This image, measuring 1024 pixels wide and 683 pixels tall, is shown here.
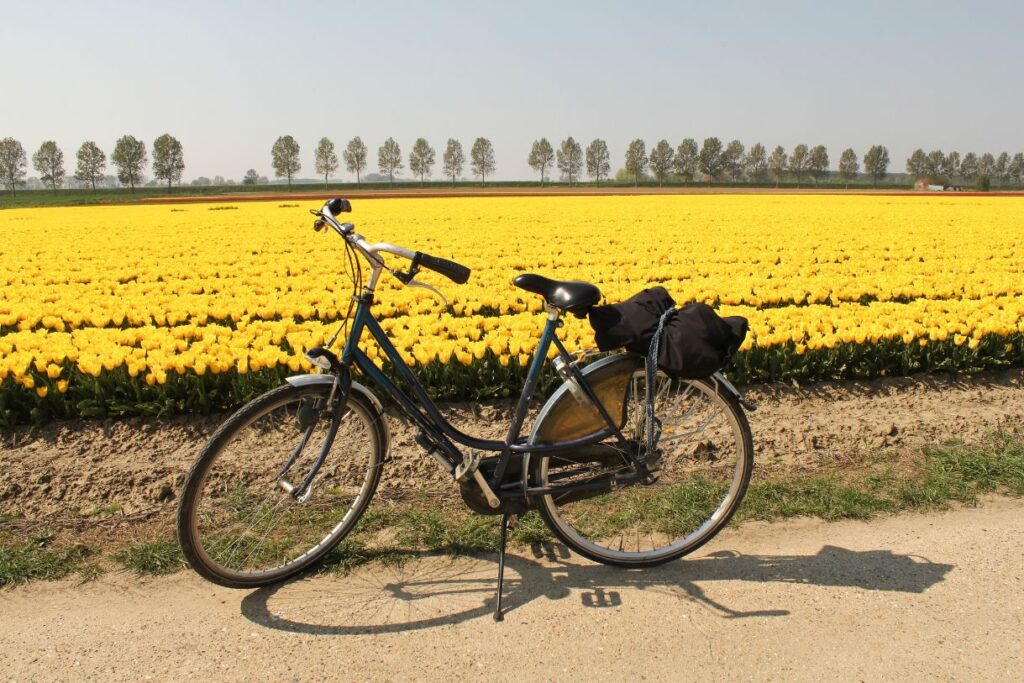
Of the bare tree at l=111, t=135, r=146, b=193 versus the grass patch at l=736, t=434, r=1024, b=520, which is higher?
the bare tree at l=111, t=135, r=146, b=193

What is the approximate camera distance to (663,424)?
142 inches

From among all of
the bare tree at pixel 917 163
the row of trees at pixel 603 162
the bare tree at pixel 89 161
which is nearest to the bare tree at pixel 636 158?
the row of trees at pixel 603 162

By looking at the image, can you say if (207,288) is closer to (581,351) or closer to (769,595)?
(581,351)

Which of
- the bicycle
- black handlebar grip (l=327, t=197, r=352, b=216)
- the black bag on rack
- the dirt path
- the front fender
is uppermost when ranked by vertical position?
black handlebar grip (l=327, t=197, r=352, b=216)

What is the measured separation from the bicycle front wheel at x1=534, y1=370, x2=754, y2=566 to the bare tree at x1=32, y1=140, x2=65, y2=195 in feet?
428

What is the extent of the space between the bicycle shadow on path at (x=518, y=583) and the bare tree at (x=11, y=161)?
128m

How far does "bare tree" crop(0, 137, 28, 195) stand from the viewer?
10900 cm

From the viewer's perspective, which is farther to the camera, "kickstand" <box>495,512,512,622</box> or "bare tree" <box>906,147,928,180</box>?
"bare tree" <box>906,147,928,180</box>

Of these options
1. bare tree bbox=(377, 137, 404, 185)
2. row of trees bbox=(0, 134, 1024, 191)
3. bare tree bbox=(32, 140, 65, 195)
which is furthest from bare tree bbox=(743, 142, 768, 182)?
bare tree bbox=(32, 140, 65, 195)

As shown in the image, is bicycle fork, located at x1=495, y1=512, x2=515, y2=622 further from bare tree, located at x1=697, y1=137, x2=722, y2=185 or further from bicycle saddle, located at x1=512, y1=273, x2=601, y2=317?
bare tree, located at x1=697, y1=137, x2=722, y2=185

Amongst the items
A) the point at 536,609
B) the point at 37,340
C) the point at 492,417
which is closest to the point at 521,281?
the point at 536,609

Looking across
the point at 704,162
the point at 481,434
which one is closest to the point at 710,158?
the point at 704,162

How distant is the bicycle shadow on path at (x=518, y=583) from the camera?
10.3 feet

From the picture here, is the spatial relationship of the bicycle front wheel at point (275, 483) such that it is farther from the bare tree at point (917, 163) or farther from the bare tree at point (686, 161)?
the bare tree at point (917, 163)
